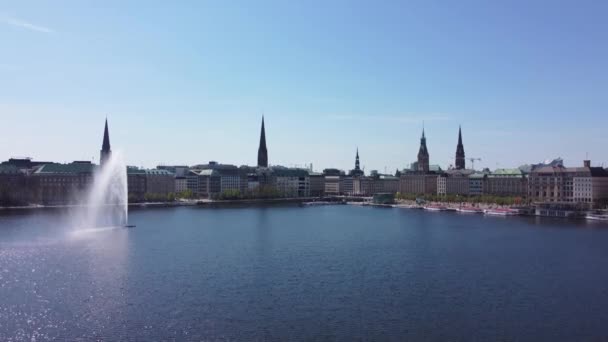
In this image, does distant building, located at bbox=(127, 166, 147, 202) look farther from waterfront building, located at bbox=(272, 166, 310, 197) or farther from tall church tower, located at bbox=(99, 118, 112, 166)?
waterfront building, located at bbox=(272, 166, 310, 197)

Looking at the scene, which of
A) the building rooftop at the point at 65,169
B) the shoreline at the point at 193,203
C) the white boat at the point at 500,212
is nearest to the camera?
the white boat at the point at 500,212

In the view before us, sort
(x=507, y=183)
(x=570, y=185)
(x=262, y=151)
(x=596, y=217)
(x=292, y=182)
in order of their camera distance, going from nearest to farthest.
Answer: (x=596, y=217) → (x=570, y=185) → (x=507, y=183) → (x=262, y=151) → (x=292, y=182)

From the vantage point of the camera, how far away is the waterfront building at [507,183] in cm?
13175

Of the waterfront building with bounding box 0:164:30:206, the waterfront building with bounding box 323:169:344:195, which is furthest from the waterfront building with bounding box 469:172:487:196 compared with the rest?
the waterfront building with bounding box 0:164:30:206

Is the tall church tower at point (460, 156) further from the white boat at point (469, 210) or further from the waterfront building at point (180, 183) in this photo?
the waterfront building at point (180, 183)

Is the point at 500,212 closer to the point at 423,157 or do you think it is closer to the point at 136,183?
the point at 423,157

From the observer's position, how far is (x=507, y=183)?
443ft

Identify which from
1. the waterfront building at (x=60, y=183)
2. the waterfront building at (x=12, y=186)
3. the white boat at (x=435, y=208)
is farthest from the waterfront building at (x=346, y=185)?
the waterfront building at (x=12, y=186)

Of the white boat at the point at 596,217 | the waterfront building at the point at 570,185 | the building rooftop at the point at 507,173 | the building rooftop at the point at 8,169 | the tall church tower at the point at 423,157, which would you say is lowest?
the white boat at the point at 596,217

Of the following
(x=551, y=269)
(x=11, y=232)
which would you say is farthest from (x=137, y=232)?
(x=551, y=269)

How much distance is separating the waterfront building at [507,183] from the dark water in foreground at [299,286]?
73802mm

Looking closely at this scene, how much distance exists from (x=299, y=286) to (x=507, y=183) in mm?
111997

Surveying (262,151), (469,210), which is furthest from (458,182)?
(262,151)

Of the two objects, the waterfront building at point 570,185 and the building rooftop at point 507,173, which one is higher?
the building rooftop at point 507,173
